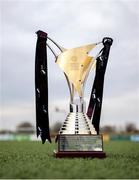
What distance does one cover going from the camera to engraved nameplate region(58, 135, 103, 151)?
43.2ft

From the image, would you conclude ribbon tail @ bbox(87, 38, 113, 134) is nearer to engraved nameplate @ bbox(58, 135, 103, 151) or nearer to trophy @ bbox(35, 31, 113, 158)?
trophy @ bbox(35, 31, 113, 158)

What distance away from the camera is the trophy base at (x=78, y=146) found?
13133 mm

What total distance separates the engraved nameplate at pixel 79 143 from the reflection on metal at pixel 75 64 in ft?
6.13

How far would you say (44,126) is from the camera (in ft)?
46.9

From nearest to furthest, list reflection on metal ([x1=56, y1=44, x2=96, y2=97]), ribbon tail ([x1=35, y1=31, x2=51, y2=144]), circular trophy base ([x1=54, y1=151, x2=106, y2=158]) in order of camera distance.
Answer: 1. circular trophy base ([x1=54, y1=151, x2=106, y2=158])
2. ribbon tail ([x1=35, y1=31, x2=51, y2=144])
3. reflection on metal ([x1=56, y1=44, x2=96, y2=97])

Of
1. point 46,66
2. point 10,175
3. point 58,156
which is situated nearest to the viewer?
point 10,175

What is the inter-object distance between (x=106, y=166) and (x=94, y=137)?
88.9 inches

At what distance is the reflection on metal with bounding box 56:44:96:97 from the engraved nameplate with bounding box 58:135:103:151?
187 centimetres

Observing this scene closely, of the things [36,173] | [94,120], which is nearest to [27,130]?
[94,120]

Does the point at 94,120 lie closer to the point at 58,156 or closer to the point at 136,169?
the point at 58,156

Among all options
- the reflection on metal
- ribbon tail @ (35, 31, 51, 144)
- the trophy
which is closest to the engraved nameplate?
the trophy

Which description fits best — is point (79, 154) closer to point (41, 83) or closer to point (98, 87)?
point (41, 83)

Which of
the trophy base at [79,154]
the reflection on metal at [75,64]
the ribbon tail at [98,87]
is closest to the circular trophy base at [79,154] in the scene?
the trophy base at [79,154]

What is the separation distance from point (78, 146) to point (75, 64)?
2.67 m
